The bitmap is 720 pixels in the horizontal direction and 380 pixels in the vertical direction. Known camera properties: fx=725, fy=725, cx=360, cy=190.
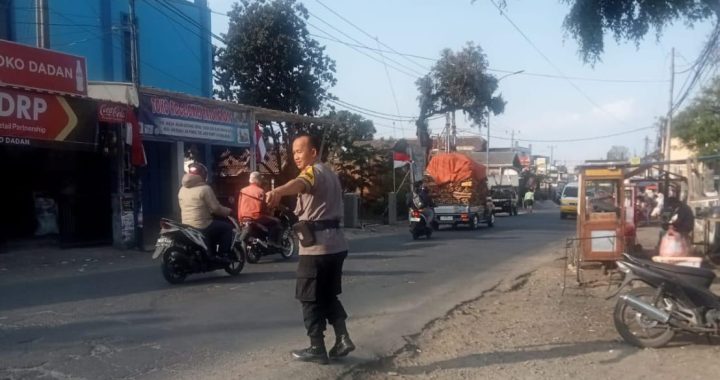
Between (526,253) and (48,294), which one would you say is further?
(526,253)

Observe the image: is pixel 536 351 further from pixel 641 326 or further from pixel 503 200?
pixel 503 200

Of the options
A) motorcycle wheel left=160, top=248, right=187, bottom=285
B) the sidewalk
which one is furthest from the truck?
the sidewalk

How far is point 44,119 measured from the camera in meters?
14.3

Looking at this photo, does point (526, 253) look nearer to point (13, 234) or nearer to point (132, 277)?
point (132, 277)

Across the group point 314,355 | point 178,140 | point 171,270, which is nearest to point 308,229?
point 314,355

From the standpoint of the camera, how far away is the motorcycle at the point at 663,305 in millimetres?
6914

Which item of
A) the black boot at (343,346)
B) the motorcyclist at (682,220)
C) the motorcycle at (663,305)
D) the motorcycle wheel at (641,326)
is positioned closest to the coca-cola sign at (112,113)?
the black boot at (343,346)

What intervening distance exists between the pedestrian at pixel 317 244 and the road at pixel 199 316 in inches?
18.2

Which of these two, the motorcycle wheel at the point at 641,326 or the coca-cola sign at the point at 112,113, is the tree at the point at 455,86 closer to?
the coca-cola sign at the point at 112,113

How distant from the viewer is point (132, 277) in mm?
11805

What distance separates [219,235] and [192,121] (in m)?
8.35

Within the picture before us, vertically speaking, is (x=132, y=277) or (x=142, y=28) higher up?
(x=142, y=28)

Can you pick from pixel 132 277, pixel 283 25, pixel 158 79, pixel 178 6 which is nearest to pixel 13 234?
pixel 132 277

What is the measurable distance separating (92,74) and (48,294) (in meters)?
13.4
